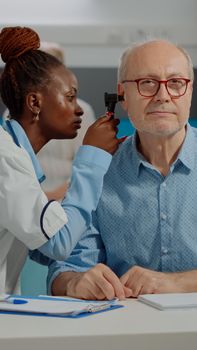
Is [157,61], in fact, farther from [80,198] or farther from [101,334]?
[101,334]

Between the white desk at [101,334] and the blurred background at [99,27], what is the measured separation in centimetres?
316

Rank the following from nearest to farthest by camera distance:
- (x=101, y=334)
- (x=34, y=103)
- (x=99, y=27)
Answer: (x=101, y=334), (x=34, y=103), (x=99, y=27)

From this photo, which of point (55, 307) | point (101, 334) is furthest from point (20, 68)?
point (101, 334)

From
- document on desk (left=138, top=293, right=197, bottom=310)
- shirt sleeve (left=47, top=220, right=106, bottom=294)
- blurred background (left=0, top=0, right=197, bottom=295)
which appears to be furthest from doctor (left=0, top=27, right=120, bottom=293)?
blurred background (left=0, top=0, right=197, bottom=295)

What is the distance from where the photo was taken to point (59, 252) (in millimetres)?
1858

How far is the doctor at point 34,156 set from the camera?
1.80m

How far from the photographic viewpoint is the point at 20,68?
211 centimetres

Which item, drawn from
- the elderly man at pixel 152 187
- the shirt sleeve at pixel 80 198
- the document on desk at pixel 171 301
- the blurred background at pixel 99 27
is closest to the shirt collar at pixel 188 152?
the elderly man at pixel 152 187

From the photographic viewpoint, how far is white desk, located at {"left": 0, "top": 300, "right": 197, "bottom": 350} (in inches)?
51.3

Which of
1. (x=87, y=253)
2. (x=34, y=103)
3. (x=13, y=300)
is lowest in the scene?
(x=87, y=253)

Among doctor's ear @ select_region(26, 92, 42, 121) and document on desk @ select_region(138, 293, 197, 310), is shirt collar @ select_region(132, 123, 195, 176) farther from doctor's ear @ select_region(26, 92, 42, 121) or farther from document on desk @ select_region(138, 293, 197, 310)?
document on desk @ select_region(138, 293, 197, 310)

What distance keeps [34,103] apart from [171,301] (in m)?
0.72

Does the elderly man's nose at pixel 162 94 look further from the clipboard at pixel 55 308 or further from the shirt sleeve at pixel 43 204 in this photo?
the clipboard at pixel 55 308
